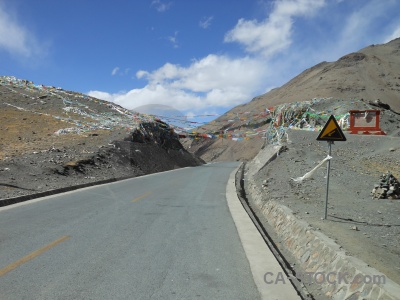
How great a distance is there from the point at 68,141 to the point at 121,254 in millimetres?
23479

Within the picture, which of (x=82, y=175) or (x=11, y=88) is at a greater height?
(x=11, y=88)

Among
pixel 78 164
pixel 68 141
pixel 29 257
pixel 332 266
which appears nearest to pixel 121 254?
pixel 29 257

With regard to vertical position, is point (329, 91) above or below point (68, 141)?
above

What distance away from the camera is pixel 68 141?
27.8m

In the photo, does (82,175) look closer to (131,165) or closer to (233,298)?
(131,165)

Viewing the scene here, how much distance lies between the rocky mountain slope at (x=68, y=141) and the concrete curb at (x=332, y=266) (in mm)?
9999

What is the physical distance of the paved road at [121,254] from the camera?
4.61 meters

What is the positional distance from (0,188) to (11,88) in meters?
38.2

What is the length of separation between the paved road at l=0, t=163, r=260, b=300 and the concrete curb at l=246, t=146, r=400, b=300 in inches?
41.5

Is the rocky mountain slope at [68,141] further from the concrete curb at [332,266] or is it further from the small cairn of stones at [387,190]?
the small cairn of stones at [387,190]

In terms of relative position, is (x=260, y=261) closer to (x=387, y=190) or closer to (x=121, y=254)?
(x=121, y=254)

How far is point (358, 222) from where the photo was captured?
8.42 meters

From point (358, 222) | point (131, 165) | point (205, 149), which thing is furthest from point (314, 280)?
point (205, 149)

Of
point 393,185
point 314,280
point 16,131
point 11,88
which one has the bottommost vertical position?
point 314,280
